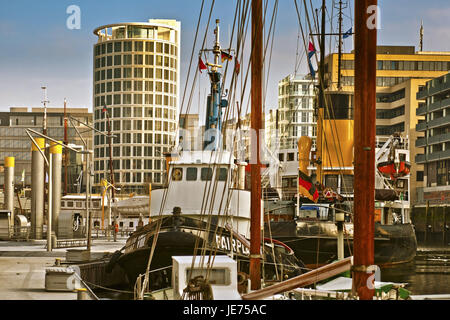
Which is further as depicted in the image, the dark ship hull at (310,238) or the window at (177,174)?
the dark ship hull at (310,238)

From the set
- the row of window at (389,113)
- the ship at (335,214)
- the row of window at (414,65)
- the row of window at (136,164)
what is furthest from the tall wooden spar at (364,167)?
the row of window at (136,164)

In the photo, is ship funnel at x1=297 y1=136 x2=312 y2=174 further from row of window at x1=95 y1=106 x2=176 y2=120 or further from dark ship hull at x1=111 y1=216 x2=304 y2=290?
row of window at x1=95 y1=106 x2=176 y2=120

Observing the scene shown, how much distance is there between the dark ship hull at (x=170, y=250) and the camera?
24.0m

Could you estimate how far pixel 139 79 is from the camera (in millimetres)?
157250

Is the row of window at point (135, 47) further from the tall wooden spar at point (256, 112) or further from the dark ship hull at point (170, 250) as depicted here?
the tall wooden spar at point (256, 112)

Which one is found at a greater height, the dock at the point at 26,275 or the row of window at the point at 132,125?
the row of window at the point at 132,125

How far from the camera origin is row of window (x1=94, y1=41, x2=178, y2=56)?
511ft

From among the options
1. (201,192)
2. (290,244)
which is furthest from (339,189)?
(201,192)

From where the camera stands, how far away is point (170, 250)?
79.2ft

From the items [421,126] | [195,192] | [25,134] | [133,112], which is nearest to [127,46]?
[133,112]

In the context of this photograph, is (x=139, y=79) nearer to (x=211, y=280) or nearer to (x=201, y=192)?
(x=201, y=192)

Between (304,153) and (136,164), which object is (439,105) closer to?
(304,153)

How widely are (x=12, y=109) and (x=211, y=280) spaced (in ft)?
581

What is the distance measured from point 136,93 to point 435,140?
78.2 metres
